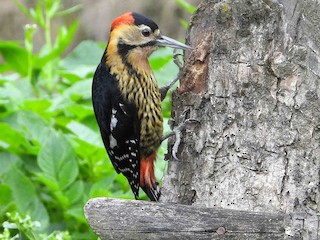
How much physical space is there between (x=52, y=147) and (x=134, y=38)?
1.17 metres

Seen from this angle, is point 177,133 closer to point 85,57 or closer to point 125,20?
point 125,20

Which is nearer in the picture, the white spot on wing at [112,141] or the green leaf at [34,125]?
the white spot on wing at [112,141]

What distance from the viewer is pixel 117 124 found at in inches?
196

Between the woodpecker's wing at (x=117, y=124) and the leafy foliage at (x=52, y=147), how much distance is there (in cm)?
22

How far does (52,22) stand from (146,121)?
6480mm

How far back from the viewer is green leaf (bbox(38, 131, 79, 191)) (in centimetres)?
568

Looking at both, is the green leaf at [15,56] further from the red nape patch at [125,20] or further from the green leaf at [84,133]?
the red nape patch at [125,20]

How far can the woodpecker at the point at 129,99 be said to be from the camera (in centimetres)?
487

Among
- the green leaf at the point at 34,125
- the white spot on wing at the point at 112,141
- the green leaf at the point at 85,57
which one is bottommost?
the green leaf at the point at 34,125

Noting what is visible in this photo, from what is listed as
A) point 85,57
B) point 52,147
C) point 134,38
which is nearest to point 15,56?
point 85,57

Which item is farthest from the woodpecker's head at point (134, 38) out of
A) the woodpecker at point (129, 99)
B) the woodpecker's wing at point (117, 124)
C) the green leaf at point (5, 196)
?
the green leaf at point (5, 196)

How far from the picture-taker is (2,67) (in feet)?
23.6

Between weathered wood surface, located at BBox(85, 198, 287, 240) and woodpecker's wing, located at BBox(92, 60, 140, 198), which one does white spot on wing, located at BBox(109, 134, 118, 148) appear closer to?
woodpecker's wing, located at BBox(92, 60, 140, 198)

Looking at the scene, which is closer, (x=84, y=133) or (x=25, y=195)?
(x=25, y=195)
